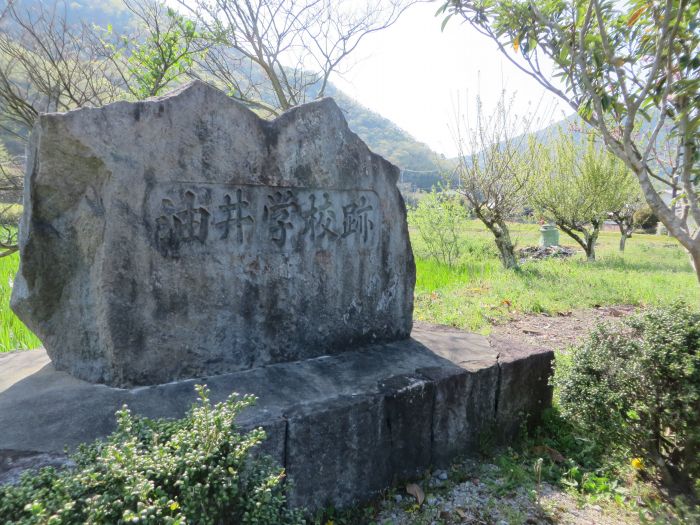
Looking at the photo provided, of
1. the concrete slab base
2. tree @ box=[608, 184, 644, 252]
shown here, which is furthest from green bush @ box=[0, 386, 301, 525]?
tree @ box=[608, 184, 644, 252]

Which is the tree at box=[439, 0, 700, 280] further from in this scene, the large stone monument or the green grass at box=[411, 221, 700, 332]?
the green grass at box=[411, 221, 700, 332]

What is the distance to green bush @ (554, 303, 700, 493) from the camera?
2207 mm

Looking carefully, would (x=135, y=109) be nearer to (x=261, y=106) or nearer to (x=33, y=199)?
(x=33, y=199)

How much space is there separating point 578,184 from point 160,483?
12888mm

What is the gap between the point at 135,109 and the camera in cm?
218

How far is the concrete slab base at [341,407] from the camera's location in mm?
1980

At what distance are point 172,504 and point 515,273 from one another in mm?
8212

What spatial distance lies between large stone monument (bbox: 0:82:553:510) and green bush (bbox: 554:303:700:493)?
1.77 feet

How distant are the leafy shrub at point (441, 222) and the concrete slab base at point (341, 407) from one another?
298 inches

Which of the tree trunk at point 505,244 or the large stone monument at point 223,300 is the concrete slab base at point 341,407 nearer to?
the large stone monument at point 223,300

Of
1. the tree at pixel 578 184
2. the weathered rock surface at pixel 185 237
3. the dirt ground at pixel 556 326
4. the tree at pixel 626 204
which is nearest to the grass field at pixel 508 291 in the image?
the dirt ground at pixel 556 326

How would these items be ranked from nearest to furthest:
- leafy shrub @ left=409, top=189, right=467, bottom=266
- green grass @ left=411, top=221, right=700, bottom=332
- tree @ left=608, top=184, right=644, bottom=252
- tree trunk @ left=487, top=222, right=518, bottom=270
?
1. green grass @ left=411, top=221, right=700, bottom=332
2. tree trunk @ left=487, top=222, right=518, bottom=270
3. leafy shrub @ left=409, top=189, right=467, bottom=266
4. tree @ left=608, top=184, right=644, bottom=252

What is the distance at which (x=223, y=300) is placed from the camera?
2465 mm

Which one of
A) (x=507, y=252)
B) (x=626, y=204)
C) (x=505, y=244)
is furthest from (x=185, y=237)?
(x=626, y=204)
